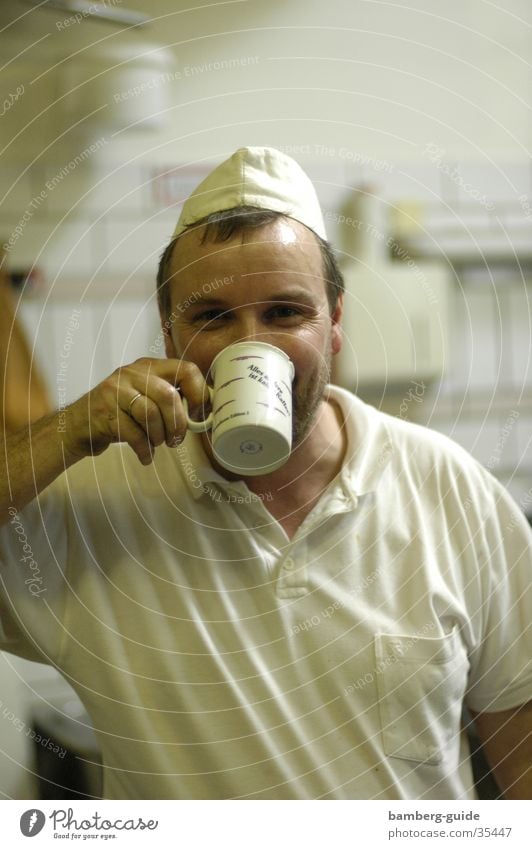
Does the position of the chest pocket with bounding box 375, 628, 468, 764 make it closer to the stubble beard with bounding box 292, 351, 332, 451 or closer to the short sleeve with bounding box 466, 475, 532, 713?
the short sleeve with bounding box 466, 475, 532, 713

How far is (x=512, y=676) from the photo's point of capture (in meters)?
0.61

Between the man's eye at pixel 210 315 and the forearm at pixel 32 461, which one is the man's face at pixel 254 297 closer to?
the man's eye at pixel 210 315

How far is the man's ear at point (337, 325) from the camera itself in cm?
61

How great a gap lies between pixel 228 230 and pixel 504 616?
0.37 meters

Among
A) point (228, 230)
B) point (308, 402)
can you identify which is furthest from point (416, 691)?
point (228, 230)

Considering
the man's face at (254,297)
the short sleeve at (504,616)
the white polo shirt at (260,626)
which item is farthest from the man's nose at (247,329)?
the short sleeve at (504,616)

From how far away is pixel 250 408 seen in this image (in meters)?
0.45

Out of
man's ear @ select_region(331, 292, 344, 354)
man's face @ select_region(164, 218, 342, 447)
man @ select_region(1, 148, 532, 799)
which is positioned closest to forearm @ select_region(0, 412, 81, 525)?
man @ select_region(1, 148, 532, 799)

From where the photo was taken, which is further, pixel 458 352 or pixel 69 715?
pixel 458 352

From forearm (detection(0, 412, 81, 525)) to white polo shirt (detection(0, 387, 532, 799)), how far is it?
0.02m
